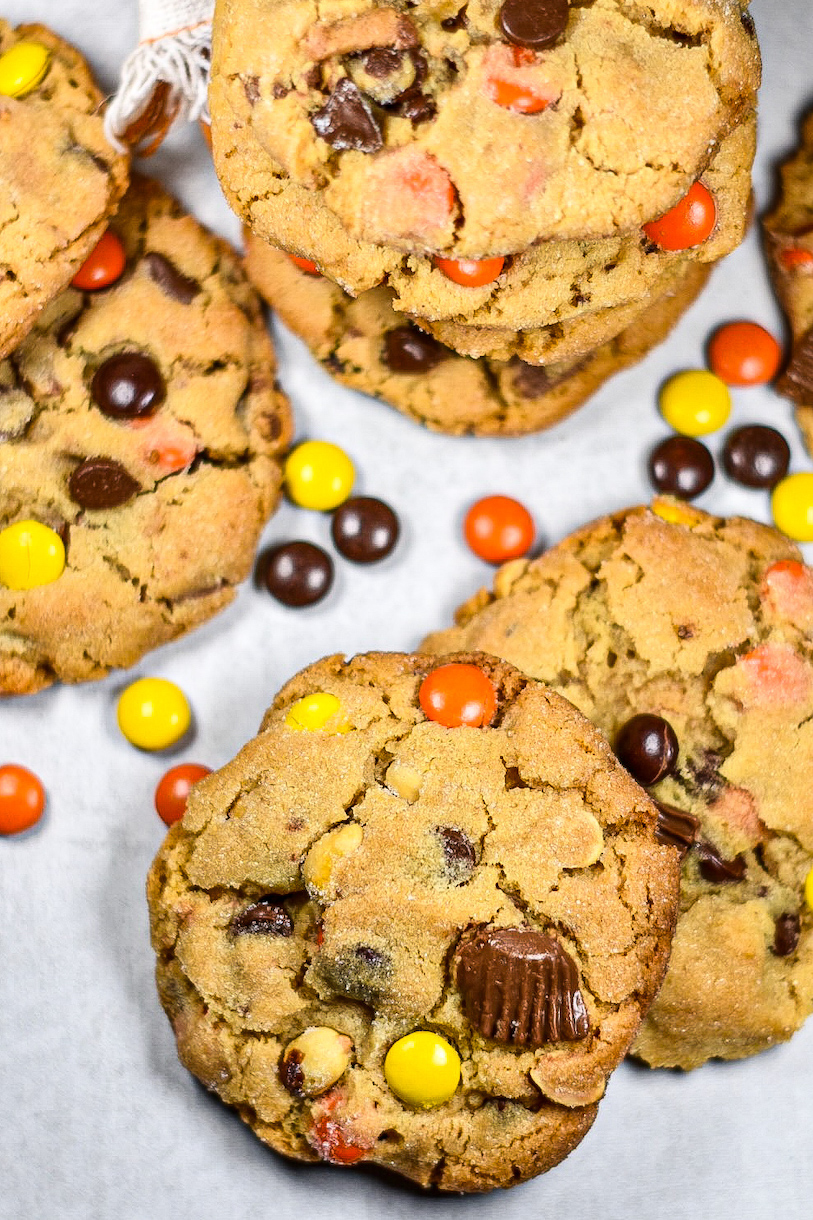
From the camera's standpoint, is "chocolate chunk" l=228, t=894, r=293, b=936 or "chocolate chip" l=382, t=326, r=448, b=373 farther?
"chocolate chip" l=382, t=326, r=448, b=373

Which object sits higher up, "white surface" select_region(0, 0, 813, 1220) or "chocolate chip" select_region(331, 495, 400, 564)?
"chocolate chip" select_region(331, 495, 400, 564)

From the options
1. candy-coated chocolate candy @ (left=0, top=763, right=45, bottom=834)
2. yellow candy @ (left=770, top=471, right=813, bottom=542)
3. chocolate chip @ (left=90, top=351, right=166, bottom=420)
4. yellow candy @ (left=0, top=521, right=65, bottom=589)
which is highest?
chocolate chip @ (left=90, top=351, right=166, bottom=420)

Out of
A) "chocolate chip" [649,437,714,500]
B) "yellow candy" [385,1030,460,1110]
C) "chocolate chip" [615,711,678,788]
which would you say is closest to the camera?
"yellow candy" [385,1030,460,1110]

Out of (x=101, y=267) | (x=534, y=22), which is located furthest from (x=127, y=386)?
(x=534, y=22)

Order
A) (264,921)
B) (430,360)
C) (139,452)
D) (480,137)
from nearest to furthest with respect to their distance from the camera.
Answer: (480,137) < (264,921) < (139,452) < (430,360)

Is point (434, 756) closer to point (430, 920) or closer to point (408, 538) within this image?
point (430, 920)

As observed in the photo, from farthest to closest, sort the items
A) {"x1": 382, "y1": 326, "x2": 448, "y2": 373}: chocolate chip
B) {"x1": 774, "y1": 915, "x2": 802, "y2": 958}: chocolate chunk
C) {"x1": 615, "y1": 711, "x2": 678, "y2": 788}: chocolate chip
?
1. {"x1": 382, "y1": 326, "x2": 448, "y2": 373}: chocolate chip
2. {"x1": 774, "y1": 915, "x2": 802, "y2": 958}: chocolate chunk
3. {"x1": 615, "y1": 711, "x2": 678, "y2": 788}: chocolate chip

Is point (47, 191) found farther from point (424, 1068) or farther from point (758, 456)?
point (424, 1068)

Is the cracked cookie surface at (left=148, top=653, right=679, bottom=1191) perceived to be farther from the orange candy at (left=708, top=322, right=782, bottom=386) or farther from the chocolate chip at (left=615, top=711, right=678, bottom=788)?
the orange candy at (left=708, top=322, right=782, bottom=386)

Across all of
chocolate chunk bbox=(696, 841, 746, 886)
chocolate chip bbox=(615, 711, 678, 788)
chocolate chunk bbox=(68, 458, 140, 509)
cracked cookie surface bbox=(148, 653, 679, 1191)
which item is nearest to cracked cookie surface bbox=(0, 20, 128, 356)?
chocolate chunk bbox=(68, 458, 140, 509)
